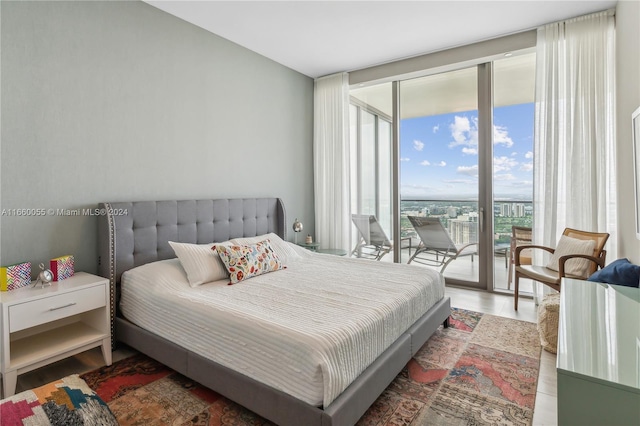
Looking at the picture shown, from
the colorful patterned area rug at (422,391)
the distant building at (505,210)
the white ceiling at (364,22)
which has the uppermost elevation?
the white ceiling at (364,22)

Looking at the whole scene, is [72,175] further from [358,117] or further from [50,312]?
[358,117]

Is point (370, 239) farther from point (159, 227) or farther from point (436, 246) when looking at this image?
point (159, 227)

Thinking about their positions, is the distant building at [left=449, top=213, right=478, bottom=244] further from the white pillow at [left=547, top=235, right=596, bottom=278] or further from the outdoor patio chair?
the white pillow at [left=547, top=235, right=596, bottom=278]

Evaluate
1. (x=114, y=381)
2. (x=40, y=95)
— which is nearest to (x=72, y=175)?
(x=40, y=95)

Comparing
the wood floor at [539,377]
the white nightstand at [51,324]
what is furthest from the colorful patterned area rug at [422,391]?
the white nightstand at [51,324]

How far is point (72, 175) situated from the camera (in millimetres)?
2578

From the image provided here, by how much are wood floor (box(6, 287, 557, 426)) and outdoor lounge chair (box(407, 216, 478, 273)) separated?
0.69m

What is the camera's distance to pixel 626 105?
276cm

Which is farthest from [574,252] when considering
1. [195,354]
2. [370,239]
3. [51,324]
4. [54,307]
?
[51,324]

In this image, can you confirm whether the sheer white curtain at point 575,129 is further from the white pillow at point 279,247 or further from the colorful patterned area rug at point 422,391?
the white pillow at point 279,247

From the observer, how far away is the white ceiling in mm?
3061

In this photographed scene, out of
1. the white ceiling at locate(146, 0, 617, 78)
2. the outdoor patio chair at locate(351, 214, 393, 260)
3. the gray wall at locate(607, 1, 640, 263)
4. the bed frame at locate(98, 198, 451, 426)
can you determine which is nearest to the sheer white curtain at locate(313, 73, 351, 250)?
the outdoor patio chair at locate(351, 214, 393, 260)

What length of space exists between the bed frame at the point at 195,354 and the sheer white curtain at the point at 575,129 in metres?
1.67

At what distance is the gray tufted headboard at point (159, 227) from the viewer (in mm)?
2664
